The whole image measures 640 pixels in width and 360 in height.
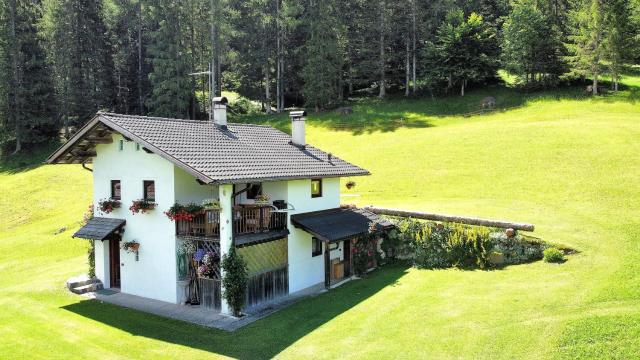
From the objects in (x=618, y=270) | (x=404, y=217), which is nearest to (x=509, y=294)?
(x=618, y=270)

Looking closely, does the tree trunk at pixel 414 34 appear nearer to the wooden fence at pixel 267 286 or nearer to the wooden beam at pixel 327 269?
the wooden beam at pixel 327 269

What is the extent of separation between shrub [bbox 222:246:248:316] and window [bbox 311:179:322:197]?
5.83 meters

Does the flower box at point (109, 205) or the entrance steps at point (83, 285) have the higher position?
the flower box at point (109, 205)

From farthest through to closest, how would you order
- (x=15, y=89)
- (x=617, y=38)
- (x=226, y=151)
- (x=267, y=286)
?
1. (x=15, y=89)
2. (x=617, y=38)
3. (x=226, y=151)
4. (x=267, y=286)

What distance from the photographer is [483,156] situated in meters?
35.2

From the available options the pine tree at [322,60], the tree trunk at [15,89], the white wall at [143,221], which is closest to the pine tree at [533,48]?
the pine tree at [322,60]


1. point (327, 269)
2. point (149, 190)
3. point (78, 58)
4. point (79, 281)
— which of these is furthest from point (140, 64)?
point (327, 269)

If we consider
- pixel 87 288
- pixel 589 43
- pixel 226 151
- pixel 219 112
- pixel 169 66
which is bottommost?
pixel 87 288

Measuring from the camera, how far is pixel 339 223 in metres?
21.1

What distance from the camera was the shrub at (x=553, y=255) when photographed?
734 inches

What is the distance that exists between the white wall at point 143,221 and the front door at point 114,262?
20 centimetres

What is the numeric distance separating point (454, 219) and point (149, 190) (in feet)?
41.9

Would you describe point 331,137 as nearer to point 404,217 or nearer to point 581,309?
point 404,217

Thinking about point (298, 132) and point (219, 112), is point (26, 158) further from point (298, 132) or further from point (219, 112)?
point (298, 132)
